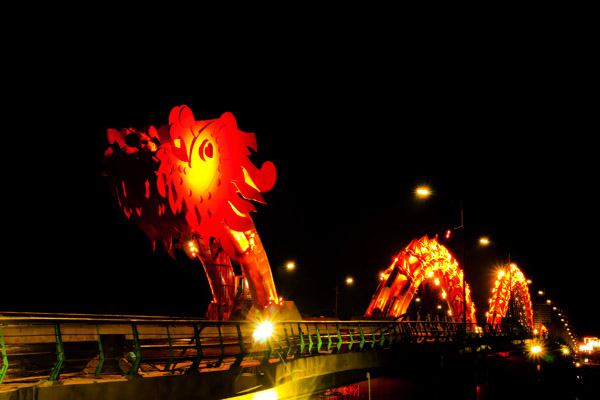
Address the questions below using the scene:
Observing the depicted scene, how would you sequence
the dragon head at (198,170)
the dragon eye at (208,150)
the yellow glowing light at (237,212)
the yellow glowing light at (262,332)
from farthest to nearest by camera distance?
the yellow glowing light at (237,212) < the dragon head at (198,170) < the dragon eye at (208,150) < the yellow glowing light at (262,332)

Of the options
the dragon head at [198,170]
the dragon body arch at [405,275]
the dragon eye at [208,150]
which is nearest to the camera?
the dragon eye at [208,150]

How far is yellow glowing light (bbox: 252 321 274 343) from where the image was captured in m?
19.7

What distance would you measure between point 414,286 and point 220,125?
946 inches

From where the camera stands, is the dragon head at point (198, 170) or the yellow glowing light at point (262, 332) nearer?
the yellow glowing light at point (262, 332)

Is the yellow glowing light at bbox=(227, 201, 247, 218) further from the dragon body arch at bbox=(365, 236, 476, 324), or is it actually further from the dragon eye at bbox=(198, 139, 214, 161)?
the dragon body arch at bbox=(365, 236, 476, 324)

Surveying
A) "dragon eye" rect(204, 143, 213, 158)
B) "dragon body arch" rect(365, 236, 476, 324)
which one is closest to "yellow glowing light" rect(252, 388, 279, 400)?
"dragon eye" rect(204, 143, 213, 158)

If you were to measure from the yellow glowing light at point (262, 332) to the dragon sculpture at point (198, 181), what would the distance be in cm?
528

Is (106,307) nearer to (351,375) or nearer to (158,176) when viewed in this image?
(158,176)

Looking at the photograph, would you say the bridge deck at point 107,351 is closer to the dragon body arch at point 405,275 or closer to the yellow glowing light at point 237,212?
the yellow glowing light at point 237,212

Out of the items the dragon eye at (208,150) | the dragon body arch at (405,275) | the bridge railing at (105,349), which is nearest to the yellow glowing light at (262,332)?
the bridge railing at (105,349)

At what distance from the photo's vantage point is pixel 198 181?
24062mm

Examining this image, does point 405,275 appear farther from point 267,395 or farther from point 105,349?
point 105,349

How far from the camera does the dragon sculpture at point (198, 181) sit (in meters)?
23.6

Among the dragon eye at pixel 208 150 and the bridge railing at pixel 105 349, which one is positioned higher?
the dragon eye at pixel 208 150
